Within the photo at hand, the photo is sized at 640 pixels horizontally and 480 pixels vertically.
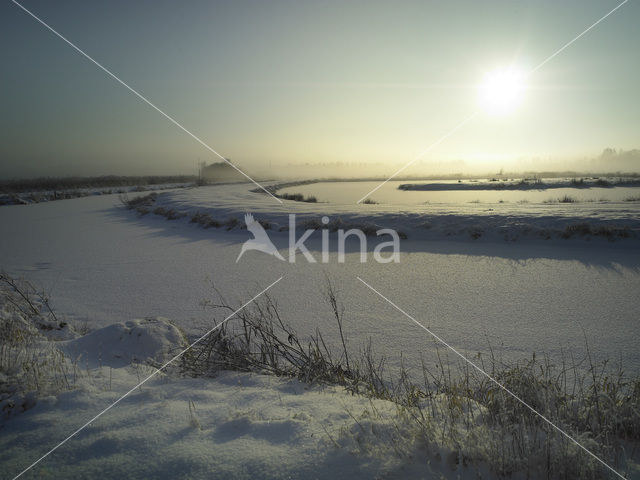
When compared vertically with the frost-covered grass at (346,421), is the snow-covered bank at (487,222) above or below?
above

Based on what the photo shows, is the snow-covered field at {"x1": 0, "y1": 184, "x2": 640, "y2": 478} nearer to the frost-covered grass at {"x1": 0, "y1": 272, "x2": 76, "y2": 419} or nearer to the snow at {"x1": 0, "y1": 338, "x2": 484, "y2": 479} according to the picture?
the snow at {"x1": 0, "y1": 338, "x2": 484, "y2": 479}

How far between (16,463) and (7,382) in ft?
2.31

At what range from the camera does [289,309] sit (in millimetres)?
3873

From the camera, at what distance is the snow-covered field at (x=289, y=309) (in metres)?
1.34

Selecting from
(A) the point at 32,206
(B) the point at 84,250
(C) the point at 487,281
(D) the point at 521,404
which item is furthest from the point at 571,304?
(A) the point at 32,206

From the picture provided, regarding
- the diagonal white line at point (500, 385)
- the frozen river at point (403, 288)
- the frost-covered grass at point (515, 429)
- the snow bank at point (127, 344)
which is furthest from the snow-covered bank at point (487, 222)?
the snow bank at point (127, 344)

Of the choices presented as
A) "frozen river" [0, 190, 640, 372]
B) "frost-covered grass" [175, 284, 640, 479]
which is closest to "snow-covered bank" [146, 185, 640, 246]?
"frozen river" [0, 190, 640, 372]

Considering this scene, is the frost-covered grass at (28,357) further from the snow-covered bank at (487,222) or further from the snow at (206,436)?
the snow-covered bank at (487,222)

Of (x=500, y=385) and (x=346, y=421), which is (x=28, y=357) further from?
(x=500, y=385)

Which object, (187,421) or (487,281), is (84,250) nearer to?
(187,421)

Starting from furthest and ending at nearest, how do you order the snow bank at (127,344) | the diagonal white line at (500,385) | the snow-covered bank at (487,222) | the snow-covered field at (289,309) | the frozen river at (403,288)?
the snow-covered bank at (487,222) < the frozen river at (403,288) < the snow bank at (127,344) < the snow-covered field at (289,309) < the diagonal white line at (500,385)

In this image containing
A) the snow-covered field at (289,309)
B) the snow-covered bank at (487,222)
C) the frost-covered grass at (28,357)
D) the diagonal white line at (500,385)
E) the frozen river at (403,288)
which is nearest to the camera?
the diagonal white line at (500,385)

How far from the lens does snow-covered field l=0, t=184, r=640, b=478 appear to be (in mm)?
1341

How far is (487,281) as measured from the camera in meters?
4.59
